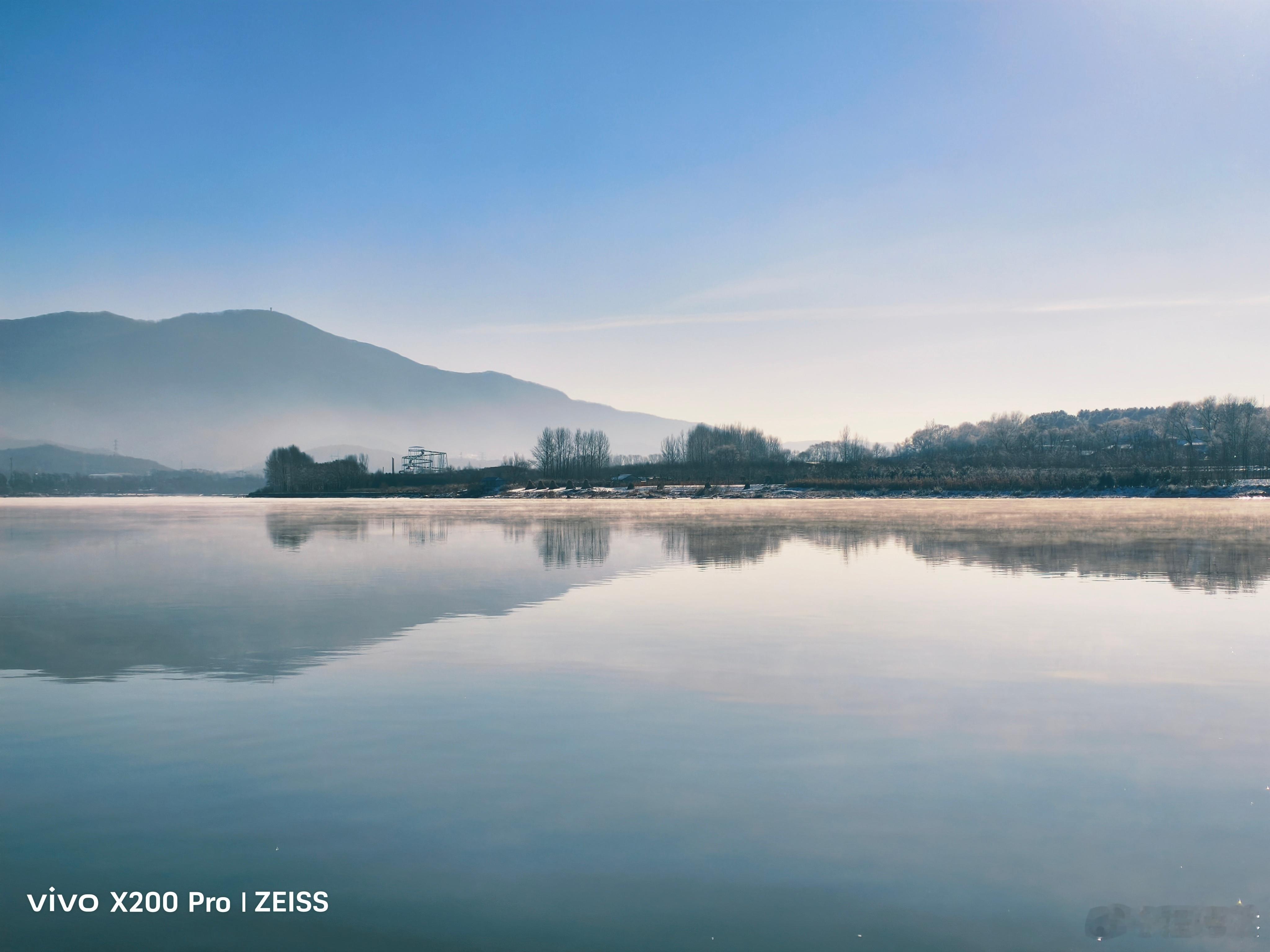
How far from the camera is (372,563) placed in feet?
69.5

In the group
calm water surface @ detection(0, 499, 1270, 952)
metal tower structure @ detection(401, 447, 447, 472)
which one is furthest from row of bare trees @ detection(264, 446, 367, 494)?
calm water surface @ detection(0, 499, 1270, 952)

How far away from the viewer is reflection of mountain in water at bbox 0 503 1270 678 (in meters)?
11.0

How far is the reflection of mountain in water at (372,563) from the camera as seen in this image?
1104 centimetres

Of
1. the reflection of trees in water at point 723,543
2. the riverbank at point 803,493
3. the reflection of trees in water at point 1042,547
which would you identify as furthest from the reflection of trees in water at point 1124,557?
the riverbank at point 803,493

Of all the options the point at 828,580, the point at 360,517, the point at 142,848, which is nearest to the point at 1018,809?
the point at 142,848

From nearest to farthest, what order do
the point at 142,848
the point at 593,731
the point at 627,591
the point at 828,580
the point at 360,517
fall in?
the point at 142,848 → the point at 593,731 → the point at 627,591 → the point at 828,580 → the point at 360,517

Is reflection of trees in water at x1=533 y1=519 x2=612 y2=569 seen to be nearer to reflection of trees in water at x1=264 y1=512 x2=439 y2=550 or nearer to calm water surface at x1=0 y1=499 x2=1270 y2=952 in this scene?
reflection of trees in water at x1=264 y1=512 x2=439 y2=550

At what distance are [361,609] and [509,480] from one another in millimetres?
112992

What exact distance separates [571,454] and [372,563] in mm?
122661

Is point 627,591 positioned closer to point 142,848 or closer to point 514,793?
point 514,793

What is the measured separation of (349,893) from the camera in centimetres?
436

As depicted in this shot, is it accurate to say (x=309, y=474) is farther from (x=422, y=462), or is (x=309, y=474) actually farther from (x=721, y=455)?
(x=721, y=455)

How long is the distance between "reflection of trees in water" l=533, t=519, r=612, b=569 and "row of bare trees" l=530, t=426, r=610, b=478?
3680 inches

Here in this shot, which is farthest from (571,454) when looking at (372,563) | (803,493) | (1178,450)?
(372,563)
